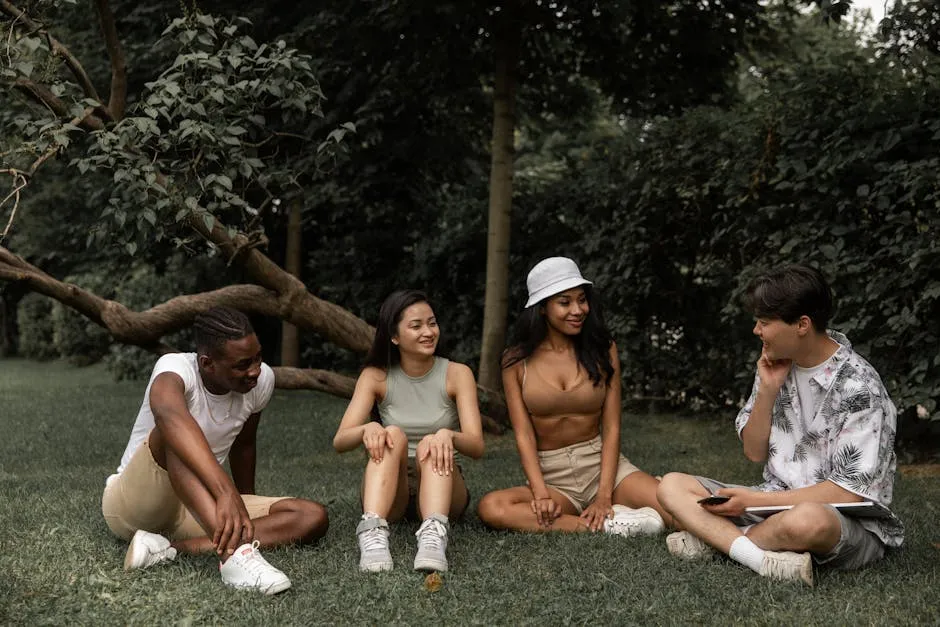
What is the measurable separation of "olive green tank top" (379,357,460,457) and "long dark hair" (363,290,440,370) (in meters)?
0.09

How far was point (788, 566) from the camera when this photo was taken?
3.83 meters

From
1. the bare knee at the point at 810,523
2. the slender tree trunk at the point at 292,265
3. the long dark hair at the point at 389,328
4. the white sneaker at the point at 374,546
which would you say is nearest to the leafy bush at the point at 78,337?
the slender tree trunk at the point at 292,265

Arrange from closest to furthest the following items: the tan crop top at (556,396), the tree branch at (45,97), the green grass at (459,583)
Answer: the green grass at (459,583) < the tan crop top at (556,396) < the tree branch at (45,97)

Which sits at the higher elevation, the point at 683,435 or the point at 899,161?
the point at 899,161

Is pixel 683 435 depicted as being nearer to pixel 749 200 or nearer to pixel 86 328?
pixel 749 200

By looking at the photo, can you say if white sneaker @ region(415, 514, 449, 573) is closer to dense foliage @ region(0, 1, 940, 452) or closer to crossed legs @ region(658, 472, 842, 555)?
crossed legs @ region(658, 472, 842, 555)

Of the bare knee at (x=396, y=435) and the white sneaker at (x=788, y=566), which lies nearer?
the white sneaker at (x=788, y=566)

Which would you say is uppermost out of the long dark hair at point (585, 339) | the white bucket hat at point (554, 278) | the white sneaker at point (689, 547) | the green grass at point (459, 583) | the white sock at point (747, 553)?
the white bucket hat at point (554, 278)

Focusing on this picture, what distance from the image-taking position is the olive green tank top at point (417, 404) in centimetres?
484

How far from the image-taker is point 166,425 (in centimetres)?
395

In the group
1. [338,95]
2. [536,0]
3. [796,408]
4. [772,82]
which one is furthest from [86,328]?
[796,408]

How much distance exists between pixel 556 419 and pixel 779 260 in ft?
10.7

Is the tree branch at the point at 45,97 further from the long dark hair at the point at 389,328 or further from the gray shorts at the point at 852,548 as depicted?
the gray shorts at the point at 852,548

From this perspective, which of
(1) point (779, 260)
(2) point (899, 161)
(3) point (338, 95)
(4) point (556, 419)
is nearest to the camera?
(4) point (556, 419)
